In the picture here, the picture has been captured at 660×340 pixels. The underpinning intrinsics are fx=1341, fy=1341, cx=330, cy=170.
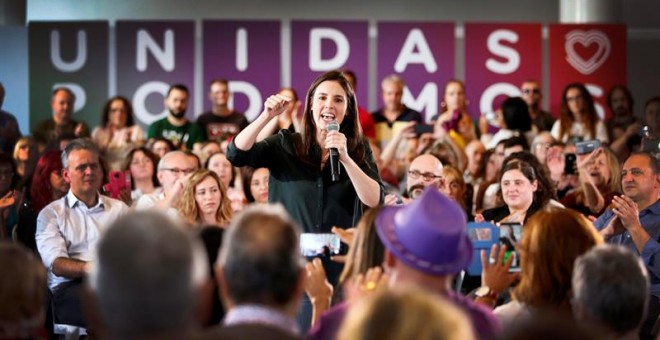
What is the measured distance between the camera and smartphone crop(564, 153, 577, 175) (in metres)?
9.02

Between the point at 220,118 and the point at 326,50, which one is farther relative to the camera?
the point at 326,50

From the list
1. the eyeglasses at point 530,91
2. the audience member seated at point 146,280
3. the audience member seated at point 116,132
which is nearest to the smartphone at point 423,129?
the eyeglasses at point 530,91

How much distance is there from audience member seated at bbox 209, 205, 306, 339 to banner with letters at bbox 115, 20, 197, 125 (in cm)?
864

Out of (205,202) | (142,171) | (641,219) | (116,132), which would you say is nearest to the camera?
(641,219)

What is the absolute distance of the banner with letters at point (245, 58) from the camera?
11703 mm

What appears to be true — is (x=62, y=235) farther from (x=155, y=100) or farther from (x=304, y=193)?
(x=155, y=100)

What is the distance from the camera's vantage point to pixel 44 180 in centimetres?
808

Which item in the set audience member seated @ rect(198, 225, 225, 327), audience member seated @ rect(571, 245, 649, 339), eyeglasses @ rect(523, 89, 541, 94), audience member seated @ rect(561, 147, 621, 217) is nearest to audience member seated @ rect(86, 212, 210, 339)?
audience member seated @ rect(571, 245, 649, 339)

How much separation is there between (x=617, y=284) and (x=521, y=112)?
675cm

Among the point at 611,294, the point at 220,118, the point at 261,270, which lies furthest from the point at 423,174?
the point at 261,270

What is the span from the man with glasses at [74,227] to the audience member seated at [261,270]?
3667 mm

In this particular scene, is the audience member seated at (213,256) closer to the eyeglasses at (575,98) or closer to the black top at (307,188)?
the black top at (307,188)

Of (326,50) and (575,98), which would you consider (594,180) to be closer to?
(575,98)

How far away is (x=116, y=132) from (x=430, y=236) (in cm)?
694
